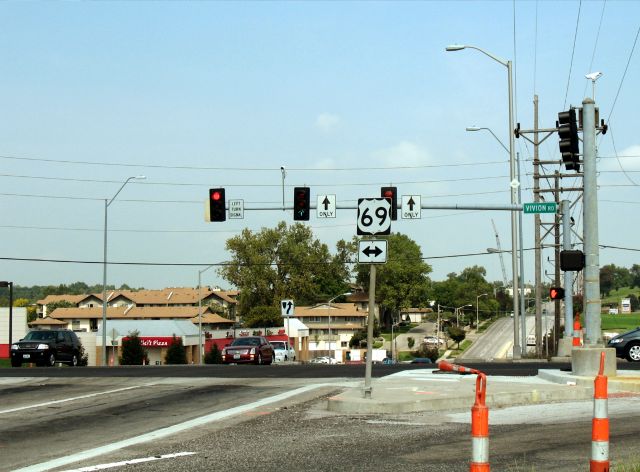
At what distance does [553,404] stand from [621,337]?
51.7ft

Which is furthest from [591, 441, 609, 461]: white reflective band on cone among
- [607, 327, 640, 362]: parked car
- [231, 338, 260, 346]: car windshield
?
[231, 338, 260, 346]: car windshield

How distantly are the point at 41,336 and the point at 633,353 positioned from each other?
926 inches

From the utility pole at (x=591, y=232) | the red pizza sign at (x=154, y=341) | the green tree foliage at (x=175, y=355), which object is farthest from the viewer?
the red pizza sign at (x=154, y=341)

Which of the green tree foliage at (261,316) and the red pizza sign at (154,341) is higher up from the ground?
the green tree foliage at (261,316)

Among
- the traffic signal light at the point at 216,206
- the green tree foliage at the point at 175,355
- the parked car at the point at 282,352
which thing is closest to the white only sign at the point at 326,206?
the traffic signal light at the point at 216,206

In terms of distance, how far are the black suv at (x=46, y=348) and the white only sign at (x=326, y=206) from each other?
13.9 m

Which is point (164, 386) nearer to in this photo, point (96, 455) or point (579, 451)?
point (96, 455)

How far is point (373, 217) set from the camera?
15953mm

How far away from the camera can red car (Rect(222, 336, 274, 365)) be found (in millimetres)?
40312

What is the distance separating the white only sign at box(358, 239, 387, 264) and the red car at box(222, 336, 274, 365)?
25.0m

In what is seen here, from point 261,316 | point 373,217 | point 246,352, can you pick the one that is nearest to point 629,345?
point 246,352

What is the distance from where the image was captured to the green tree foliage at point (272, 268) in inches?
5017

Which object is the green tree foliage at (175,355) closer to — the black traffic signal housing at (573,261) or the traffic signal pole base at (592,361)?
the traffic signal pole base at (592,361)

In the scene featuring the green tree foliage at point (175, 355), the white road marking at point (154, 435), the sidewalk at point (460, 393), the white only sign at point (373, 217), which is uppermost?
the white only sign at point (373, 217)
